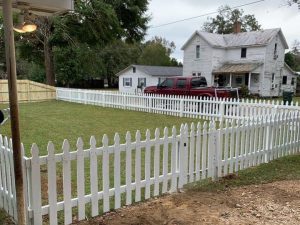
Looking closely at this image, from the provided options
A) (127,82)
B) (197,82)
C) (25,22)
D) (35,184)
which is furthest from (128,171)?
(127,82)

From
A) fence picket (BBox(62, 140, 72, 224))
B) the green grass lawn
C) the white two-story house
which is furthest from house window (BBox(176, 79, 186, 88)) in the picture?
the white two-story house

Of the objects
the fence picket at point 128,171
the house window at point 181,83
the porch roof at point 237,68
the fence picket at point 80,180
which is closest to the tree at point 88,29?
the porch roof at point 237,68

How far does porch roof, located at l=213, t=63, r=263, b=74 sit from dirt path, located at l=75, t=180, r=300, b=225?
24.6m

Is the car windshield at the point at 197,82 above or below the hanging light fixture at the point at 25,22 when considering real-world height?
below

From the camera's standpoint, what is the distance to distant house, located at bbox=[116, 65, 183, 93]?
115 feet

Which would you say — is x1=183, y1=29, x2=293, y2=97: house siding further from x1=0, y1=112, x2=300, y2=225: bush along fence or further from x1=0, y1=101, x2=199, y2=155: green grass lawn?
x1=0, y1=112, x2=300, y2=225: bush along fence

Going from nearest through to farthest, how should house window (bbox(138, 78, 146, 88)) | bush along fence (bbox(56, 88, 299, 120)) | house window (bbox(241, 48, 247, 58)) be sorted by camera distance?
bush along fence (bbox(56, 88, 299, 120)), house window (bbox(241, 48, 247, 58)), house window (bbox(138, 78, 146, 88))

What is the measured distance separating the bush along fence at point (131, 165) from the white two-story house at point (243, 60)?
75.1 ft

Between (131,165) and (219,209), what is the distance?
143 cm

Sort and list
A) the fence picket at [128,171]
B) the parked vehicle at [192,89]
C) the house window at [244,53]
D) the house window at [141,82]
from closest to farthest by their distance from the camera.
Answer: the fence picket at [128,171], the parked vehicle at [192,89], the house window at [244,53], the house window at [141,82]

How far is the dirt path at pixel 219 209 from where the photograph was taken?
3.69 meters

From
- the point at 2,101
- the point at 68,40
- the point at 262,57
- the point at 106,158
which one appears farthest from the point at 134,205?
the point at 262,57

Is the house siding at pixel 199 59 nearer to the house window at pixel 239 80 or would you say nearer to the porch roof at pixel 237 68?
the porch roof at pixel 237 68

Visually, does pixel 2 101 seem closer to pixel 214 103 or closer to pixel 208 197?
pixel 214 103
